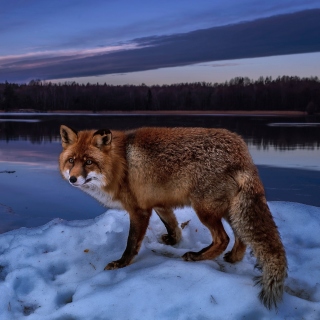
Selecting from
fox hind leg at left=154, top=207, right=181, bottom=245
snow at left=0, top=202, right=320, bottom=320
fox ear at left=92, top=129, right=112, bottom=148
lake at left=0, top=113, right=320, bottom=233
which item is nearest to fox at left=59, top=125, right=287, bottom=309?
fox ear at left=92, top=129, right=112, bottom=148

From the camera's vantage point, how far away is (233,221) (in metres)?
4.46

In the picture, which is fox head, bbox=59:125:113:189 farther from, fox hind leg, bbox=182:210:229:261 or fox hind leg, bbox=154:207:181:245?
fox hind leg, bbox=182:210:229:261

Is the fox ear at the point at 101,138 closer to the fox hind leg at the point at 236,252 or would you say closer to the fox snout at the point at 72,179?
the fox snout at the point at 72,179

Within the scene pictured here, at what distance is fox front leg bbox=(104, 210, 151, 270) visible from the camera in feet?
16.0

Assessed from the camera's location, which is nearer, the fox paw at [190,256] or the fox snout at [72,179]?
the fox snout at [72,179]

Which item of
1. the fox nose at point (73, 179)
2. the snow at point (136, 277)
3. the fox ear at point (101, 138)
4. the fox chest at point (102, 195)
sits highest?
the fox ear at point (101, 138)

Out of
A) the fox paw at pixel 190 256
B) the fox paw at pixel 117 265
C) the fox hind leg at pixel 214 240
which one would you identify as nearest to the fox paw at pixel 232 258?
the fox hind leg at pixel 214 240

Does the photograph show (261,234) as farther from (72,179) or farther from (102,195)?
(72,179)

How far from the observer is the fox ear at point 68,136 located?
496 cm

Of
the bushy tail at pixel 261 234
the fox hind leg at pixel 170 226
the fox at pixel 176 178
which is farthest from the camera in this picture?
the fox hind leg at pixel 170 226

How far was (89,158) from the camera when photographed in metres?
4.76

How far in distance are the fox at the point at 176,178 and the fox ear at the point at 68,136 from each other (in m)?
0.01

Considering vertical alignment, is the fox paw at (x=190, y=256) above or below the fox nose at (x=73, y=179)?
below

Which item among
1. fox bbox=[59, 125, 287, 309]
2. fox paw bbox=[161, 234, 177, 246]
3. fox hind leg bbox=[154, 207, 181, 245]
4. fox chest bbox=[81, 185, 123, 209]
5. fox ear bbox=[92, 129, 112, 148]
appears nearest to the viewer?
fox bbox=[59, 125, 287, 309]
